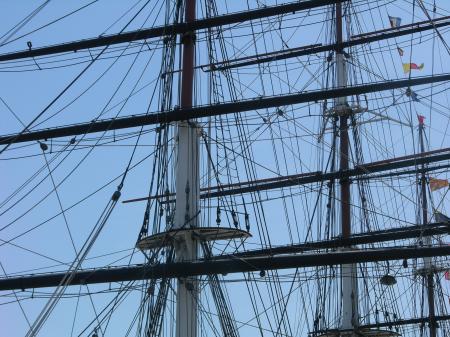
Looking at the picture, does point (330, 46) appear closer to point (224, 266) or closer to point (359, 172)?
point (359, 172)

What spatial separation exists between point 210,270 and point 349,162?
12416 millimetres

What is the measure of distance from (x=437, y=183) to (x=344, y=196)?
201 inches

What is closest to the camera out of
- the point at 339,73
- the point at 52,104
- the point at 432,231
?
the point at 52,104

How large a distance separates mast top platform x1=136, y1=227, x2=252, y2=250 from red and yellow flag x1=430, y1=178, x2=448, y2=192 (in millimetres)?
14362

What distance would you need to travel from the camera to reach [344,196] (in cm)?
3234

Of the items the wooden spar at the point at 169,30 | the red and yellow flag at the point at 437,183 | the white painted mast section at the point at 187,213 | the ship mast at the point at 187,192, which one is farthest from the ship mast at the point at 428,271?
the white painted mast section at the point at 187,213

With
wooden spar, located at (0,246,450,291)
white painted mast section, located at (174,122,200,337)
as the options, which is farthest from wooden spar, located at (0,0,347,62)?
wooden spar, located at (0,246,450,291)

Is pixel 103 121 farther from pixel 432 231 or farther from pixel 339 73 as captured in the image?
pixel 339 73

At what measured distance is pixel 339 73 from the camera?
3319cm

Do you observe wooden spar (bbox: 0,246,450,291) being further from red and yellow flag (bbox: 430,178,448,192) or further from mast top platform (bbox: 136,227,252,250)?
red and yellow flag (bbox: 430,178,448,192)

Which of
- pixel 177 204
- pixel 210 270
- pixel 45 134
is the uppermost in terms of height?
pixel 45 134

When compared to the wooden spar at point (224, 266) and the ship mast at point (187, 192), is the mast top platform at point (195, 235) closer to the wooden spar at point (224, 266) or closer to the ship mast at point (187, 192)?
the ship mast at point (187, 192)

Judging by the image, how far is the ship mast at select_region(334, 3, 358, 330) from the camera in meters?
31.0

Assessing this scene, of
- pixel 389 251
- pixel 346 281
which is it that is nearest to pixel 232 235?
pixel 389 251
